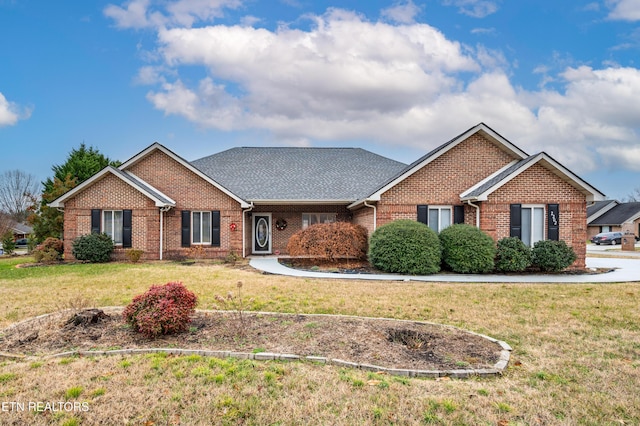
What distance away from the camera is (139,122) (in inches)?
782

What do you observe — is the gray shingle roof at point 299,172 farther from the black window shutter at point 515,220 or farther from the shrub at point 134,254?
the black window shutter at point 515,220

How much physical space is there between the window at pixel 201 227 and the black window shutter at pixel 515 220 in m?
13.4

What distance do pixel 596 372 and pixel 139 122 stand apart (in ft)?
66.8

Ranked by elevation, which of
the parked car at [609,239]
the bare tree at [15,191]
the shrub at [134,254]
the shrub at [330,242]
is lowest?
the parked car at [609,239]

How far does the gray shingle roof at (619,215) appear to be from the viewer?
5038cm

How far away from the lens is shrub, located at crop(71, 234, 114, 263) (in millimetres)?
17625

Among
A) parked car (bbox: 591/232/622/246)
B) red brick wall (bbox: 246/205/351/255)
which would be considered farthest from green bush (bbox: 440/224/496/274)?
parked car (bbox: 591/232/622/246)

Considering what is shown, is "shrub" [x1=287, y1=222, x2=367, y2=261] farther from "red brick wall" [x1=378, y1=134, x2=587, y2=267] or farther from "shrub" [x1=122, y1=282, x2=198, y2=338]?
"shrub" [x1=122, y1=282, x2=198, y2=338]

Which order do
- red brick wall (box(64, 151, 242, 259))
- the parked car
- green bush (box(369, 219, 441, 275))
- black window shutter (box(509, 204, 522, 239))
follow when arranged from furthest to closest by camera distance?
the parked car < red brick wall (box(64, 151, 242, 259)) < black window shutter (box(509, 204, 522, 239)) < green bush (box(369, 219, 441, 275))

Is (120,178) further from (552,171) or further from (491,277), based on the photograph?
(552,171)

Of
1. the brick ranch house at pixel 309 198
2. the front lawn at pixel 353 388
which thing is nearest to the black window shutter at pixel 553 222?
the brick ranch house at pixel 309 198

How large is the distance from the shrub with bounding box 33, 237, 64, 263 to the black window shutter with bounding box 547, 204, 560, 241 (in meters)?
21.1

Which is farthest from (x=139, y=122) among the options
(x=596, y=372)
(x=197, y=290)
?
(x=596, y=372)

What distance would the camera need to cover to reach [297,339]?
5.72 metres
